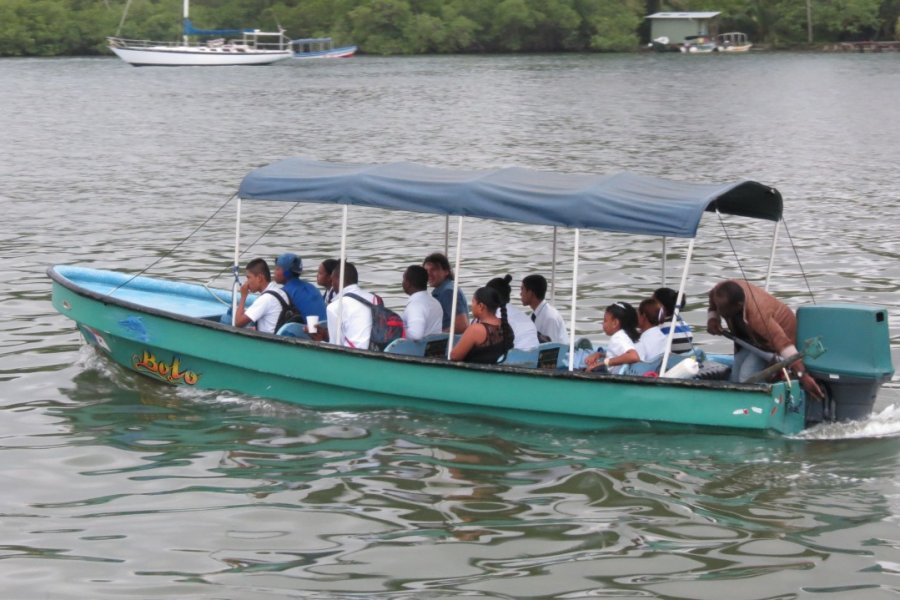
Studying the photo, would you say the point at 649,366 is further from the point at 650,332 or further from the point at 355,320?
the point at 355,320

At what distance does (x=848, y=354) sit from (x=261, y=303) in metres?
4.92

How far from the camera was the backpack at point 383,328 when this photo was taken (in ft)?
38.1

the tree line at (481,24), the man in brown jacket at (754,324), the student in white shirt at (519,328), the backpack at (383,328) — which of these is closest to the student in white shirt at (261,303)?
the backpack at (383,328)

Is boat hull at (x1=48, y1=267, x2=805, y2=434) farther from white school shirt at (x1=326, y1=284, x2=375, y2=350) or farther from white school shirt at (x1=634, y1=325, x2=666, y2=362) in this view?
white school shirt at (x1=634, y1=325, x2=666, y2=362)

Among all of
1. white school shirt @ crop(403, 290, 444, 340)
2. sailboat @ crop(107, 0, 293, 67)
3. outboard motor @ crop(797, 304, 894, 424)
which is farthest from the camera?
→ sailboat @ crop(107, 0, 293, 67)

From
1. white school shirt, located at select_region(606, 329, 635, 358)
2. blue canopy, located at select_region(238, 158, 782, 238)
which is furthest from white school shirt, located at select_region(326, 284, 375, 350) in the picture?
white school shirt, located at select_region(606, 329, 635, 358)

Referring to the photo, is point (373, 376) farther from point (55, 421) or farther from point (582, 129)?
point (582, 129)

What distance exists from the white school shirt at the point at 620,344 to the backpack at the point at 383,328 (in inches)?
74.5

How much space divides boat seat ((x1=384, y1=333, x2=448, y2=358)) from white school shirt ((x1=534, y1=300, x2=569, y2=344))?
35.9 inches

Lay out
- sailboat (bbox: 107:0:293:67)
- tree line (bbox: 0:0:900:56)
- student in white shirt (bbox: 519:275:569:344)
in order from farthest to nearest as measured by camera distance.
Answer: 1. tree line (bbox: 0:0:900:56)
2. sailboat (bbox: 107:0:293:67)
3. student in white shirt (bbox: 519:275:569:344)

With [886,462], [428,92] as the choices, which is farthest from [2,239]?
[428,92]

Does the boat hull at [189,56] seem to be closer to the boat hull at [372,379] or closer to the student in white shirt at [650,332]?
the boat hull at [372,379]

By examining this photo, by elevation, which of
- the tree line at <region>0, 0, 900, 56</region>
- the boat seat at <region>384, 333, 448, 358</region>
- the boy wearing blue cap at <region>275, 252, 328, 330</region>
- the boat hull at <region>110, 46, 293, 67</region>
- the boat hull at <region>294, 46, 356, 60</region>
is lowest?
the boat seat at <region>384, 333, 448, 358</region>

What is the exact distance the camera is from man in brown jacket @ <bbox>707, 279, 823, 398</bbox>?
1019 centimetres
